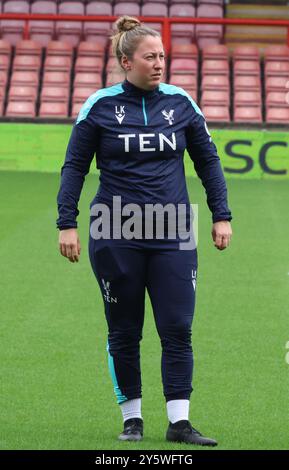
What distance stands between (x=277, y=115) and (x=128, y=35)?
60.5 ft

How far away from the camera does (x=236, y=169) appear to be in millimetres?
21469

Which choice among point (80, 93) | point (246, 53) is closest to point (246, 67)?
point (246, 53)

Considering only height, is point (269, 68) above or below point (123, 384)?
above

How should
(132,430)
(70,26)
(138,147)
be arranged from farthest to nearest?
(70,26) → (132,430) → (138,147)

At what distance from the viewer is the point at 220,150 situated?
70.5 ft

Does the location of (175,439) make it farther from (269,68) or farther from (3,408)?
(269,68)

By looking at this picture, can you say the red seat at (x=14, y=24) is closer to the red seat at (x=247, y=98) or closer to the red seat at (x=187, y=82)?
the red seat at (x=187, y=82)

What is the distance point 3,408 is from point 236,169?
15.8 m

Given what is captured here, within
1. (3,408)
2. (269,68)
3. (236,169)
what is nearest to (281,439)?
(3,408)

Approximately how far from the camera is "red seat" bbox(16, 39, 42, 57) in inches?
990

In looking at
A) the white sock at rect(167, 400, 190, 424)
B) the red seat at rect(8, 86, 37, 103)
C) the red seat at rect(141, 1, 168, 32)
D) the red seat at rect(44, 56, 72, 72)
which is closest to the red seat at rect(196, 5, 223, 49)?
the red seat at rect(141, 1, 168, 32)

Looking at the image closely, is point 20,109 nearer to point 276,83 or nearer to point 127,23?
point 276,83

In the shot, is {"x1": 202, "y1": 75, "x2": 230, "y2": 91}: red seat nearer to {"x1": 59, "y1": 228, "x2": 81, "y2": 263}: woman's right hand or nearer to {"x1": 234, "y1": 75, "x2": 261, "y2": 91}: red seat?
{"x1": 234, "y1": 75, "x2": 261, "y2": 91}: red seat

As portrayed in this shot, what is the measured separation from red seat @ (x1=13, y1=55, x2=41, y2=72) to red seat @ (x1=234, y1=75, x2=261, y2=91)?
4.14 metres
